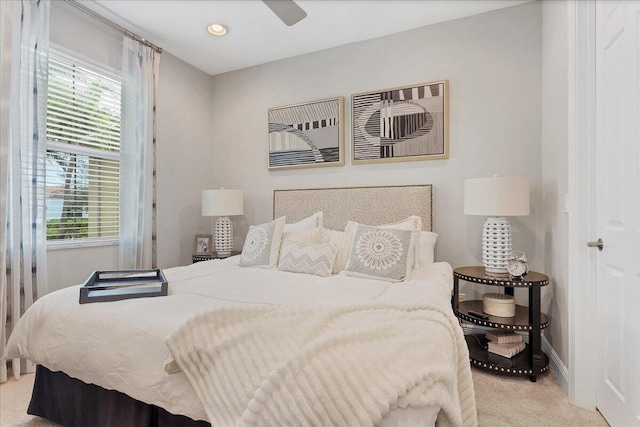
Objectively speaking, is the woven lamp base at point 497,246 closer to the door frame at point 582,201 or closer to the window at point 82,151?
the door frame at point 582,201

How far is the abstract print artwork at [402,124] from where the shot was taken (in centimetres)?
298

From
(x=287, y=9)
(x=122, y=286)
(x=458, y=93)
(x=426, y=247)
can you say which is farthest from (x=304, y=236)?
(x=458, y=93)

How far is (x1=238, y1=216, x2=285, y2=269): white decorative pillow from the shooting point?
2684mm

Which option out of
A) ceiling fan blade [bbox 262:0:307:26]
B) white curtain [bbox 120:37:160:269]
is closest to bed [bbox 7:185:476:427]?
white curtain [bbox 120:37:160:269]

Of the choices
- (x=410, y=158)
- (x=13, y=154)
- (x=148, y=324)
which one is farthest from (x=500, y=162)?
(x=13, y=154)

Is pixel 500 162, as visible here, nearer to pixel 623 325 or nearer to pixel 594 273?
pixel 594 273

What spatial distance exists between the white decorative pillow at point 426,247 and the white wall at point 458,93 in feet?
0.87

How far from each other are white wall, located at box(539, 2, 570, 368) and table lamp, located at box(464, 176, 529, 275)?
0.22 meters

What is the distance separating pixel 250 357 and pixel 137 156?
109 inches

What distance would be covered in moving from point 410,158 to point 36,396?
3077mm

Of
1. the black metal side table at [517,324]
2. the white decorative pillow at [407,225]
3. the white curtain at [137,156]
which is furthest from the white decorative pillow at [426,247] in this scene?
the white curtain at [137,156]

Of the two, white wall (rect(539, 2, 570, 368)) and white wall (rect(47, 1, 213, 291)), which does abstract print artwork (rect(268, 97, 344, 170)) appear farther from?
white wall (rect(539, 2, 570, 368))

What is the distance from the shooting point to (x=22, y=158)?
2.29 meters

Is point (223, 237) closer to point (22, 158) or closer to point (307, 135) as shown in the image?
point (307, 135)
